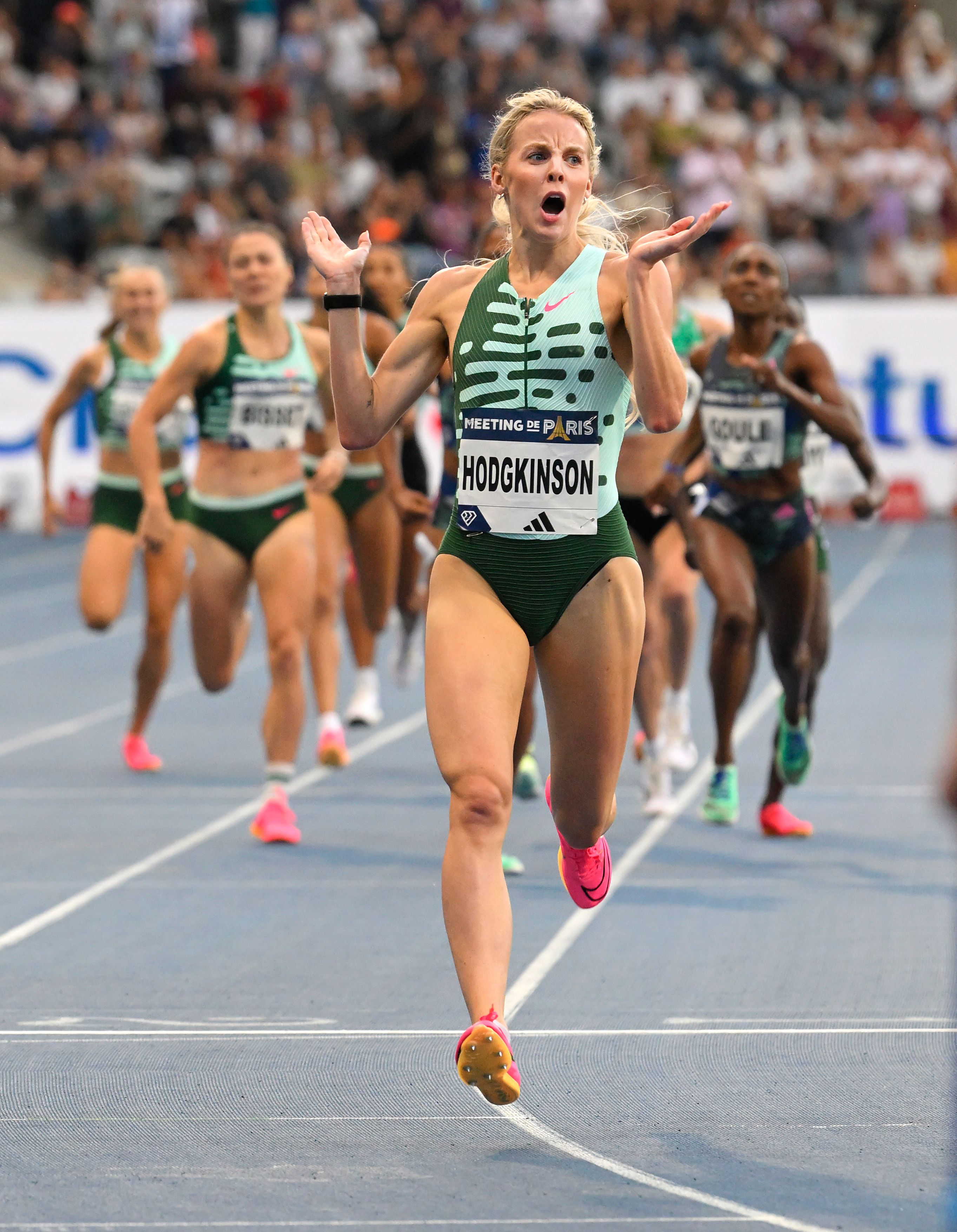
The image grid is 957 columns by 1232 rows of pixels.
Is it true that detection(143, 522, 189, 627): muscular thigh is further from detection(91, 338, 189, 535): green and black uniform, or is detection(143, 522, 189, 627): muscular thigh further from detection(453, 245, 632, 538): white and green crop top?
detection(453, 245, 632, 538): white and green crop top

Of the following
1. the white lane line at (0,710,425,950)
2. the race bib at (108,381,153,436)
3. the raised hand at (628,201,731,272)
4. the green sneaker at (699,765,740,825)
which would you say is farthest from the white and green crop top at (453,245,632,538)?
→ the race bib at (108,381,153,436)

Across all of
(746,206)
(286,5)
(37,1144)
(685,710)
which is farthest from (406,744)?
(286,5)

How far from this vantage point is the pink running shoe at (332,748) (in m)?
10.4

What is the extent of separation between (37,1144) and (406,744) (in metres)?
6.77

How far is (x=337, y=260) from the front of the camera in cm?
471

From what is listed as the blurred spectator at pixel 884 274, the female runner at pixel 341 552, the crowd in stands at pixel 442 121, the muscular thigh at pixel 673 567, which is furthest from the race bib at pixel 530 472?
the blurred spectator at pixel 884 274

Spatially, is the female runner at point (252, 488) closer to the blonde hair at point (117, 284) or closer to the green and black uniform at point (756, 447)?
the green and black uniform at point (756, 447)

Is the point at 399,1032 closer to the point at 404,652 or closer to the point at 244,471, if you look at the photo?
the point at 244,471

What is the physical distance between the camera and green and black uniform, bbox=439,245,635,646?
4.78 metres

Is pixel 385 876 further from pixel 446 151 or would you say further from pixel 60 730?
pixel 446 151

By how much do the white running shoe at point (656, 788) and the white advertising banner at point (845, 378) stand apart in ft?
39.4

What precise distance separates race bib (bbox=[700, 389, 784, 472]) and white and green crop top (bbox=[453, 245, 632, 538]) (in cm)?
363

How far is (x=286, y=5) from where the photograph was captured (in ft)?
88.8

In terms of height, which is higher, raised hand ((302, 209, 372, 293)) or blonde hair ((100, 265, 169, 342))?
raised hand ((302, 209, 372, 293))
